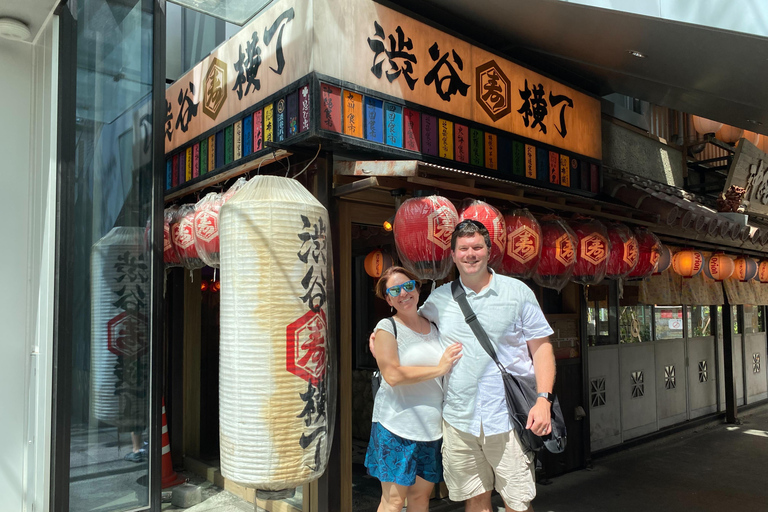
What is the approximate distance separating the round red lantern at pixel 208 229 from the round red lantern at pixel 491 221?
8.43ft

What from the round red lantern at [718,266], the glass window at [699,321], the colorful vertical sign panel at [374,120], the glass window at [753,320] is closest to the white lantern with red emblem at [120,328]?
the colorful vertical sign panel at [374,120]

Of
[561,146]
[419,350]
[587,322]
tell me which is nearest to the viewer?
[419,350]

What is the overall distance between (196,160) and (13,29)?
254 centimetres

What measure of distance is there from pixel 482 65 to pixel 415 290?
11.6ft

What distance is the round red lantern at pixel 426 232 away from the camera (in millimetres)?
4781

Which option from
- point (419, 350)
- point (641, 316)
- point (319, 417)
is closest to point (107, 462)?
point (319, 417)

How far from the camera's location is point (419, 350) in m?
4.11

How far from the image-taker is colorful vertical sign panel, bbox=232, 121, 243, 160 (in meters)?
6.32

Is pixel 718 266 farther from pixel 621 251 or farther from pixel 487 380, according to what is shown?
pixel 487 380

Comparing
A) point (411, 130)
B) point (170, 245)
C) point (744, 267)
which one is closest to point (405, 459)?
point (411, 130)

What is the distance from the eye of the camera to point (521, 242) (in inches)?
216

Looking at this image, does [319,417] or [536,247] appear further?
[536,247]

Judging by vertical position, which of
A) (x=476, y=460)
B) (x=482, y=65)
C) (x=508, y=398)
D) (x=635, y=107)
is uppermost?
(x=635, y=107)

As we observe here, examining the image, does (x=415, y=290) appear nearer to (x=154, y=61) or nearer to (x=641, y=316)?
(x=154, y=61)
